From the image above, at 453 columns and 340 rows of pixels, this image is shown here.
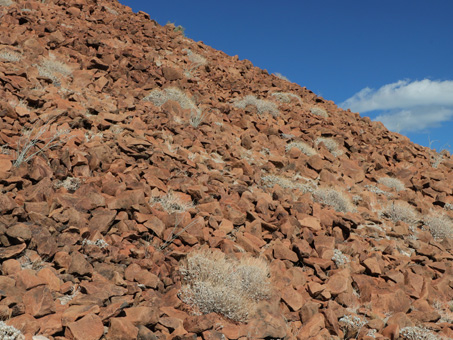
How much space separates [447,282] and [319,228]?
2191 millimetres

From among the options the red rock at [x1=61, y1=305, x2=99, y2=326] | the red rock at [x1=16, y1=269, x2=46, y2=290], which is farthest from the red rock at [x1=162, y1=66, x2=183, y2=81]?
the red rock at [x1=61, y1=305, x2=99, y2=326]

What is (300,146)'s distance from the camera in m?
10.4

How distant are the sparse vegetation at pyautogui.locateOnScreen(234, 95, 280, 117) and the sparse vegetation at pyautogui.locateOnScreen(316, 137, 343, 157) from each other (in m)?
1.71

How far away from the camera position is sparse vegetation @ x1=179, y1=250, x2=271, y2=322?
4320 mm

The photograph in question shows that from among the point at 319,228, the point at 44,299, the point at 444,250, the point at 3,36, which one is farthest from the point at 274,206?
the point at 3,36

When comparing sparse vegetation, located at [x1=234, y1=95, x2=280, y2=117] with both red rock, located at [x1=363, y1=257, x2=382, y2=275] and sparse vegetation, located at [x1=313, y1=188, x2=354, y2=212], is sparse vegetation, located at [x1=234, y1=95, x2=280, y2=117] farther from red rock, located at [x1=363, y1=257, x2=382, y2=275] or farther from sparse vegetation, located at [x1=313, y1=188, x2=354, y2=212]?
red rock, located at [x1=363, y1=257, x2=382, y2=275]

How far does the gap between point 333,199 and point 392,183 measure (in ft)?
10.3

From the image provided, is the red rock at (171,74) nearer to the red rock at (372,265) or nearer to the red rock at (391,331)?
the red rock at (372,265)

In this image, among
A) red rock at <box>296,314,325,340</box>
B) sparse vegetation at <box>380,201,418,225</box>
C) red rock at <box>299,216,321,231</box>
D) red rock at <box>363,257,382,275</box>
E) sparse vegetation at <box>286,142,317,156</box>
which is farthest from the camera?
sparse vegetation at <box>286,142,317,156</box>

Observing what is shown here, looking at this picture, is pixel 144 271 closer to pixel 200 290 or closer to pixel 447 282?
pixel 200 290

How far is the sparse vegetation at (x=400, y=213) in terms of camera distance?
857cm

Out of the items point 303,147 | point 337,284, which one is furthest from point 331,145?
point 337,284

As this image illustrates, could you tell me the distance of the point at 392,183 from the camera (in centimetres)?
1036

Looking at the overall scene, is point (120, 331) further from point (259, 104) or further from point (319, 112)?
point (319, 112)
